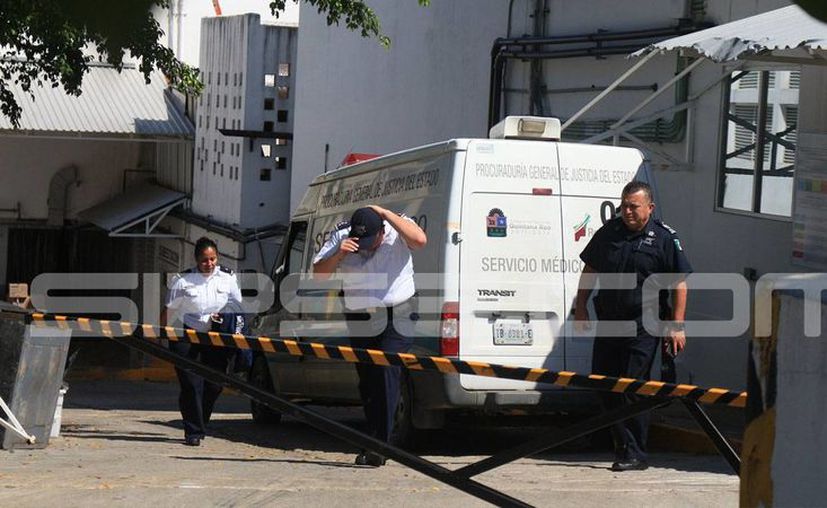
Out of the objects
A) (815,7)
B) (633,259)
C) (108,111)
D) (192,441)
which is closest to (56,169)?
(108,111)

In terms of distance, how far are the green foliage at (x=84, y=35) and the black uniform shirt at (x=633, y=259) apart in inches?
115

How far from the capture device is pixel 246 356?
956 cm

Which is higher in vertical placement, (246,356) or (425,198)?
(425,198)

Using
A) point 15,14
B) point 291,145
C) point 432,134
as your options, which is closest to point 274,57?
point 291,145

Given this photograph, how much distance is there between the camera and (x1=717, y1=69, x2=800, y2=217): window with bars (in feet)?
37.3

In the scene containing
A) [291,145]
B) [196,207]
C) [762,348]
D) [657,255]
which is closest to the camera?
[762,348]

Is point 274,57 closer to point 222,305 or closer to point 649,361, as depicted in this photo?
point 222,305

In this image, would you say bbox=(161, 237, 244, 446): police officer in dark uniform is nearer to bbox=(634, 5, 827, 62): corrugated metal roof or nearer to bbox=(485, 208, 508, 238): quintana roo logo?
bbox=(485, 208, 508, 238): quintana roo logo

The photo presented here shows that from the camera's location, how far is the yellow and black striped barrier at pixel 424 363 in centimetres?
557

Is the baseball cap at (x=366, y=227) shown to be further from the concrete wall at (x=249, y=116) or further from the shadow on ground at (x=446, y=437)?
the concrete wall at (x=249, y=116)

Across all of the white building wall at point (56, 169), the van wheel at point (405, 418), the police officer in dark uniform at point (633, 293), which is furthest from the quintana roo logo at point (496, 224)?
the white building wall at point (56, 169)

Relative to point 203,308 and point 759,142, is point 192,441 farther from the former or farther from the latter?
point 759,142

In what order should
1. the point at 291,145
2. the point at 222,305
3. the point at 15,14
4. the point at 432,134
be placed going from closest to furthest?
the point at 222,305 → the point at 15,14 → the point at 432,134 → the point at 291,145

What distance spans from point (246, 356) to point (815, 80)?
17.0 feet
